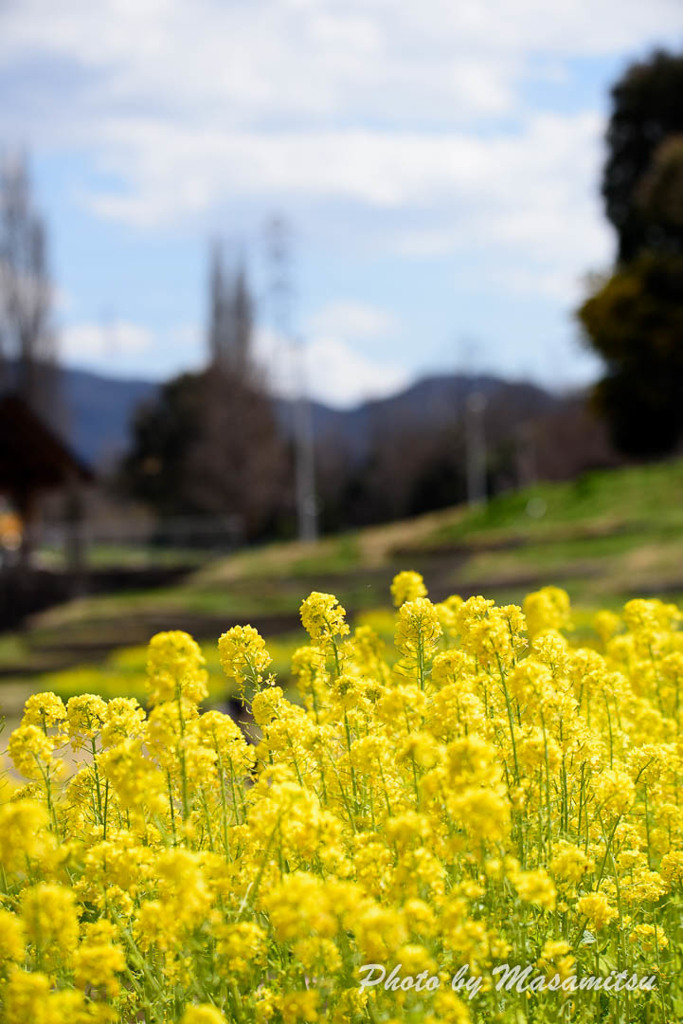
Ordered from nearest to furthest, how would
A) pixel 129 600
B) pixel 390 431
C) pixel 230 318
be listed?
pixel 129 600 → pixel 230 318 → pixel 390 431

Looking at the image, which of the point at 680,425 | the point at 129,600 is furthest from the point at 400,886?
the point at 680,425

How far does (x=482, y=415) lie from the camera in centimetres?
6294

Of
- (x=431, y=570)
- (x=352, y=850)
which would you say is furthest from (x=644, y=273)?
(x=352, y=850)

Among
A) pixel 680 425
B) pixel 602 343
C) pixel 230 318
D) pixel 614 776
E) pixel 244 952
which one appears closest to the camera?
pixel 244 952

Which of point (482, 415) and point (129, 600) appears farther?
point (482, 415)

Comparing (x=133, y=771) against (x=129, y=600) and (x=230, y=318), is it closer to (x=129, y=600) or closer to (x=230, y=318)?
(x=129, y=600)

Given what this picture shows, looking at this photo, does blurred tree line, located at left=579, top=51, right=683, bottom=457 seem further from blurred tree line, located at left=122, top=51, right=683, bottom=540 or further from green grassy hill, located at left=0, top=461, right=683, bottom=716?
green grassy hill, located at left=0, top=461, right=683, bottom=716

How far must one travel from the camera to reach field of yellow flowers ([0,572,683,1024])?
2186 mm

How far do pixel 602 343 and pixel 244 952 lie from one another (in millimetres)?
26483

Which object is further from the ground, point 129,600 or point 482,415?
point 482,415

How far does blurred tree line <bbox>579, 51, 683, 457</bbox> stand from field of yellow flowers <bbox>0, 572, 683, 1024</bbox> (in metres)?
24.2

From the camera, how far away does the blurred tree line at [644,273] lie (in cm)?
2628

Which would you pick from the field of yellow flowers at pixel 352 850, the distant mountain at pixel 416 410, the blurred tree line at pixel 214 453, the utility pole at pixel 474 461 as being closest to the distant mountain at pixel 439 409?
the distant mountain at pixel 416 410

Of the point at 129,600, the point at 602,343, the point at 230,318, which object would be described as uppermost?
the point at 230,318
